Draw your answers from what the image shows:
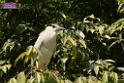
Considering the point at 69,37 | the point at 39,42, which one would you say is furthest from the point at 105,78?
the point at 39,42

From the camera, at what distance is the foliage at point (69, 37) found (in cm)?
238

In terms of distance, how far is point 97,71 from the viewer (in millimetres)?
2223

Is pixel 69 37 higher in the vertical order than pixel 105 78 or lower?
higher

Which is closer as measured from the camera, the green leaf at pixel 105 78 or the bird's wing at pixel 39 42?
the green leaf at pixel 105 78

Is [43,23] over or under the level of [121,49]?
over

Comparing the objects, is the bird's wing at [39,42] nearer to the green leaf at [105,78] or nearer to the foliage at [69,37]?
the foliage at [69,37]

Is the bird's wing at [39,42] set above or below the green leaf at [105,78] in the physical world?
above

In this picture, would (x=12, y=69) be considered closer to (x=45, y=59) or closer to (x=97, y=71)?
(x=45, y=59)

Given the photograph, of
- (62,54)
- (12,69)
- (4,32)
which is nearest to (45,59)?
(62,54)

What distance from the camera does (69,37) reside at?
2342 mm

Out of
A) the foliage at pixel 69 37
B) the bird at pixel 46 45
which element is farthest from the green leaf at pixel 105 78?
the bird at pixel 46 45

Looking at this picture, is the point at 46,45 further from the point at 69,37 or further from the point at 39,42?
the point at 69,37

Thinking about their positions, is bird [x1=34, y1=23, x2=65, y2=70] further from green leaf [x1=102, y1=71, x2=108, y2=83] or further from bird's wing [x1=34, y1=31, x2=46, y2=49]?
green leaf [x1=102, y1=71, x2=108, y2=83]

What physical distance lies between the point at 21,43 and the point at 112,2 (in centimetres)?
86
